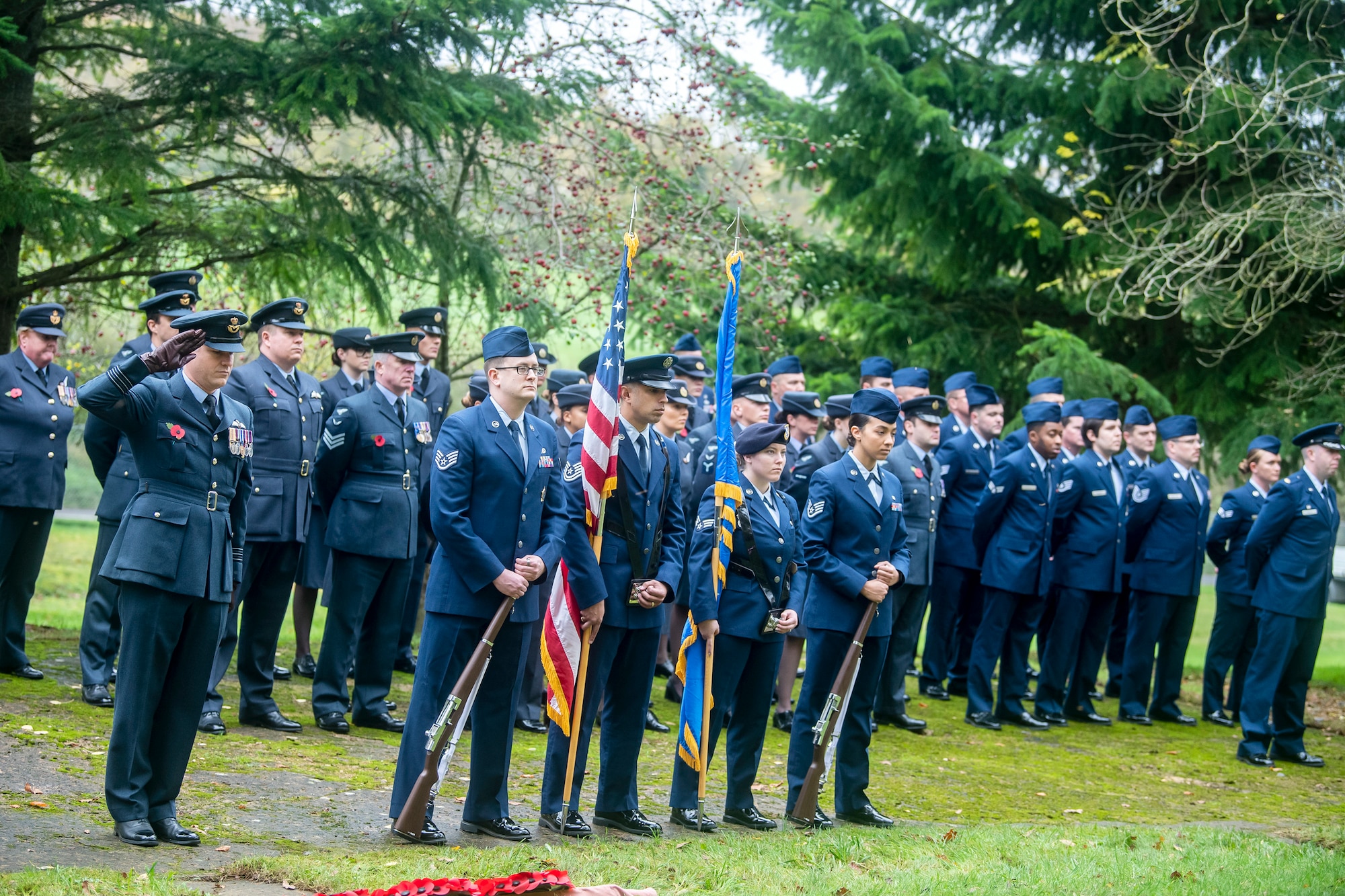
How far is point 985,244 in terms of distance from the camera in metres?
15.3

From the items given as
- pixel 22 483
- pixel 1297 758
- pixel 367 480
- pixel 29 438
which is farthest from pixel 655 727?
pixel 1297 758

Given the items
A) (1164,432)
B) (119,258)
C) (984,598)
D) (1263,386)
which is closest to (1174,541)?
(1164,432)

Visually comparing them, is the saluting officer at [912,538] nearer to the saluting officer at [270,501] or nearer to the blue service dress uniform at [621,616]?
the blue service dress uniform at [621,616]

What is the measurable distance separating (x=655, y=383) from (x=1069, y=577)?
5.43 metres

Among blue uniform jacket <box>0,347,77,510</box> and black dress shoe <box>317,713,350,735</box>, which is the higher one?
blue uniform jacket <box>0,347,77,510</box>

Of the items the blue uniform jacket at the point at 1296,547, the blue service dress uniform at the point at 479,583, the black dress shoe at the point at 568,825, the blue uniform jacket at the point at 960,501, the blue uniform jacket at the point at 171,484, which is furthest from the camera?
the blue uniform jacket at the point at 960,501

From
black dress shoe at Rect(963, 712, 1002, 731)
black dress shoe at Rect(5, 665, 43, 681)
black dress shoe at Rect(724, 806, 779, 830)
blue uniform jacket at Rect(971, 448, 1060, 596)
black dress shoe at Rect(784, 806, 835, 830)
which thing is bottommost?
black dress shoe at Rect(5, 665, 43, 681)

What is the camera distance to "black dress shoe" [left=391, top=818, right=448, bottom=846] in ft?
18.2

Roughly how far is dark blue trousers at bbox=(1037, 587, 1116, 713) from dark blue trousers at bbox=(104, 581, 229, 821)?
276 inches

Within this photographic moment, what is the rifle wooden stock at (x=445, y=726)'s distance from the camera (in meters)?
5.53

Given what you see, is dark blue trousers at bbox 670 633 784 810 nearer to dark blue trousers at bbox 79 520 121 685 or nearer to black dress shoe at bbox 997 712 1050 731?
dark blue trousers at bbox 79 520 121 685

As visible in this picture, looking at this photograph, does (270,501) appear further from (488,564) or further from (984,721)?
(984,721)

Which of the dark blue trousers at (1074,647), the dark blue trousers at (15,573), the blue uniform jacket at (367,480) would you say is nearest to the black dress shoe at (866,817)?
the blue uniform jacket at (367,480)

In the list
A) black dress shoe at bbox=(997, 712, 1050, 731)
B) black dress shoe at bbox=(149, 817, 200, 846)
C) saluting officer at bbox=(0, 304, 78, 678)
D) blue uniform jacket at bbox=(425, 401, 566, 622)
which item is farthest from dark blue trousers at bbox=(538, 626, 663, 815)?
black dress shoe at bbox=(997, 712, 1050, 731)
